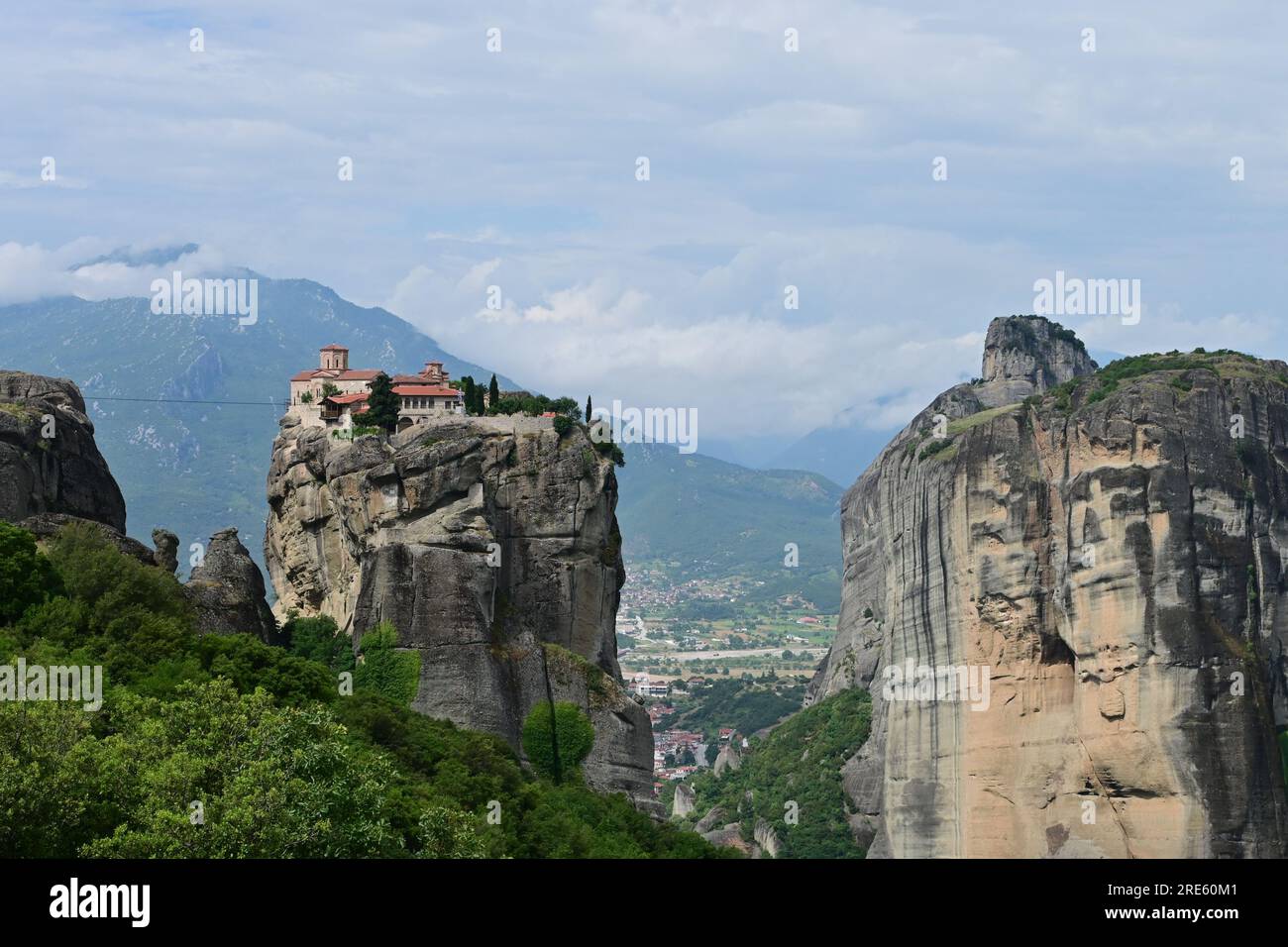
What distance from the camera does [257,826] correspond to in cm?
3284

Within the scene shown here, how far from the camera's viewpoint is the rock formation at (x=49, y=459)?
59031 millimetres

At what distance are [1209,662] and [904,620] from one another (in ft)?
74.6

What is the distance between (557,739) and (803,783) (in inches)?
2586

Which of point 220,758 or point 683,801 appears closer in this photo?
point 220,758

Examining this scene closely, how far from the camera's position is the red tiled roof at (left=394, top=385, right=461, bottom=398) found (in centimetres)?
8075

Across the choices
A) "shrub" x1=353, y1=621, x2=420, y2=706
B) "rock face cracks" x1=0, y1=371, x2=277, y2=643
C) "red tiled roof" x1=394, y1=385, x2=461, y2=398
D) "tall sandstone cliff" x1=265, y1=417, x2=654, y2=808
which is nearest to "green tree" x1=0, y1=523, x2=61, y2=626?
"rock face cracks" x1=0, y1=371, x2=277, y2=643

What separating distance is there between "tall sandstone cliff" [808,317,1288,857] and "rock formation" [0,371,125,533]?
5251 centimetres

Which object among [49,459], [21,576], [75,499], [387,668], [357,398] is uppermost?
[357,398]

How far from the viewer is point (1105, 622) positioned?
98812 mm

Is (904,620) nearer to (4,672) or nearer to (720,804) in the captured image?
(720,804)

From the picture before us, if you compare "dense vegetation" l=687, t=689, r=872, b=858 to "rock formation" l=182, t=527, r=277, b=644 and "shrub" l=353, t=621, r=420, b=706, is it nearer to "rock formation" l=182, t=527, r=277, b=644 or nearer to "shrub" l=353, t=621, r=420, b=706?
"shrub" l=353, t=621, r=420, b=706

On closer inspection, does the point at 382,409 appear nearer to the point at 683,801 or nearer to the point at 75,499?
the point at 75,499

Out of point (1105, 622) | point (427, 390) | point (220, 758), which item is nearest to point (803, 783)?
point (1105, 622)
